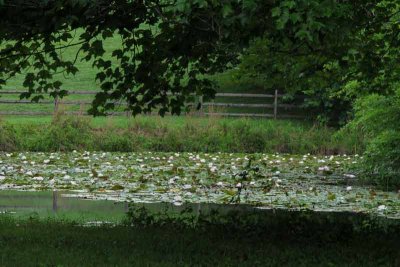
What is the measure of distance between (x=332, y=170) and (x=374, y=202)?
229 inches

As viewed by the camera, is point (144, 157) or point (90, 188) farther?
point (144, 157)

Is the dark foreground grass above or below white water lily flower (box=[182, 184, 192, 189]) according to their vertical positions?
above

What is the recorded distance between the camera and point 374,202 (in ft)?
45.1

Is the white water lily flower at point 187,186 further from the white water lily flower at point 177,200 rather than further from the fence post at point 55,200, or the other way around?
the fence post at point 55,200

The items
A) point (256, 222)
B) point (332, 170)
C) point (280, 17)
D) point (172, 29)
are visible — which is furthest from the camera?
point (332, 170)

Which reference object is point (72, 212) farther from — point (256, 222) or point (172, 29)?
point (172, 29)

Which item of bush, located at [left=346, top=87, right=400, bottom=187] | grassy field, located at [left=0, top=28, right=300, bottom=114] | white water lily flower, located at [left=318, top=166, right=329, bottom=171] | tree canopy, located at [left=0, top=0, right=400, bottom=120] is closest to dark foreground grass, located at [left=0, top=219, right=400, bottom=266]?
tree canopy, located at [left=0, top=0, right=400, bottom=120]

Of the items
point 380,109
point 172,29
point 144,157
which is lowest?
point 144,157

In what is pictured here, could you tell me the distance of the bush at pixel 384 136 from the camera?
55.7 feet

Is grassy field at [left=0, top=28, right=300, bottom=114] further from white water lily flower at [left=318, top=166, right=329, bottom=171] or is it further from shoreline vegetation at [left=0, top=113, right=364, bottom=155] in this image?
white water lily flower at [left=318, top=166, right=329, bottom=171]

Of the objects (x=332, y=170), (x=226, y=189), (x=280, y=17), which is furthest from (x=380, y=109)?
(x=280, y=17)

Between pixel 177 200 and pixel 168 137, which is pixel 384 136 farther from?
pixel 168 137

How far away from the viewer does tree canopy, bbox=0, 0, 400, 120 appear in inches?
Answer: 276

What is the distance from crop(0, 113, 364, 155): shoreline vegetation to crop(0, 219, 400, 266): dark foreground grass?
16.0 m
